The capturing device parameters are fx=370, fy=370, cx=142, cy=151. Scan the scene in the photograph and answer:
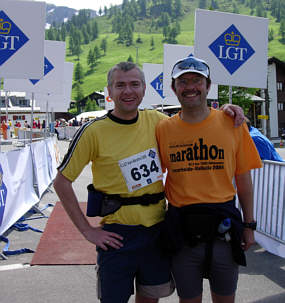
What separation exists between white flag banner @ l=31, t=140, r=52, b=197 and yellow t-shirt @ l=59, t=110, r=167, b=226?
6029mm

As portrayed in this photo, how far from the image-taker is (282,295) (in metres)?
3.86

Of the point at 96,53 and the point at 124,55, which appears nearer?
the point at 124,55

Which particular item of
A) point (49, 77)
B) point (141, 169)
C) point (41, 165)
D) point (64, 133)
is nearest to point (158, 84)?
point (49, 77)

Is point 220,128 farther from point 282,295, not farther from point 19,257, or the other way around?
point 19,257

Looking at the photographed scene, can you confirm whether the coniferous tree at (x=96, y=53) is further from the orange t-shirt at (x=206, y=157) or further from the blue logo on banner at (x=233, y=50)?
the orange t-shirt at (x=206, y=157)

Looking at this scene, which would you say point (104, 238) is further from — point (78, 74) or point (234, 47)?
point (78, 74)

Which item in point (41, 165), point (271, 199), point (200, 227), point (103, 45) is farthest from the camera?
point (103, 45)

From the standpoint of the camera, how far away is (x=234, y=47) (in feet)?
18.5

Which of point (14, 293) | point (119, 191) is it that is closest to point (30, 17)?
point (14, 293)

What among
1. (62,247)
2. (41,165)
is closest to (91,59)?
(41,165)

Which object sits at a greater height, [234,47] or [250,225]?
[234,47]

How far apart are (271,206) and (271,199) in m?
0.10

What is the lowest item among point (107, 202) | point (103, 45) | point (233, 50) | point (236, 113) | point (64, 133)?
point (107, 202)

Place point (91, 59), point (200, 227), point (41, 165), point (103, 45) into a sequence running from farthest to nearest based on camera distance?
1. point (103, 45)
2. point (91, 59)
3. point (41, 165)
4. point (200, 227)
